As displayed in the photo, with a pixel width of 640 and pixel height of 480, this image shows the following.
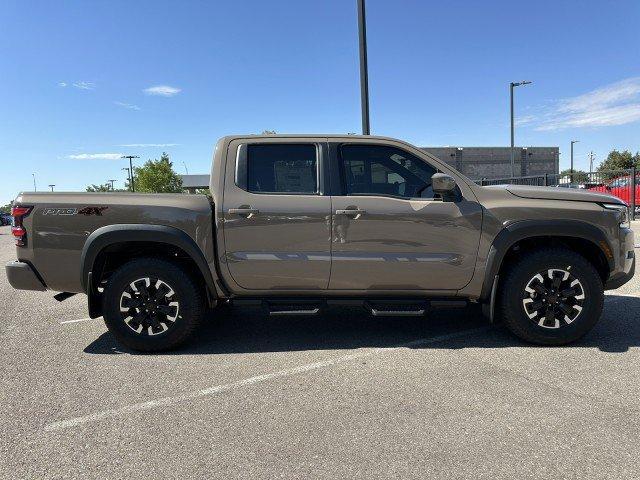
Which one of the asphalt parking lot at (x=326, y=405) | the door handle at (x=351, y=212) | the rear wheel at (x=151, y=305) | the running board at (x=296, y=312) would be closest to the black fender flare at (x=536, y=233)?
the asphalt parking lot at (x=326, y=405)

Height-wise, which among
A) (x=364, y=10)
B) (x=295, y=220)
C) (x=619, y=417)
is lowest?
(x=619, y=417)

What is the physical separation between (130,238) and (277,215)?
127 cm

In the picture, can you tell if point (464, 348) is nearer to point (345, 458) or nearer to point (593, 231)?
point (593, 231)

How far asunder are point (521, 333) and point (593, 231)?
1.07 meters

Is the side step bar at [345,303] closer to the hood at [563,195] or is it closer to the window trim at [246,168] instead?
the window trim at [246,168]

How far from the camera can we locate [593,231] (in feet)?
12.6

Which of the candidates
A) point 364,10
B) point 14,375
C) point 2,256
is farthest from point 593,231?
point 2,256

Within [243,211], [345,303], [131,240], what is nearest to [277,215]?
[243,211]

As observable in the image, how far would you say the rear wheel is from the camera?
393cm

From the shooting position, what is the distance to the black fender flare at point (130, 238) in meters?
3.81

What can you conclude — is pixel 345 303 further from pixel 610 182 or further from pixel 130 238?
pixel 610 182

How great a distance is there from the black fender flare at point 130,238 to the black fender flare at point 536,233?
2.53 metres

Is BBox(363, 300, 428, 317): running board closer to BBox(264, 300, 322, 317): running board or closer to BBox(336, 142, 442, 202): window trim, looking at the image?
BBox(264, 300, 322, 317): running board

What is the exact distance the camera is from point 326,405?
9.82 ft
